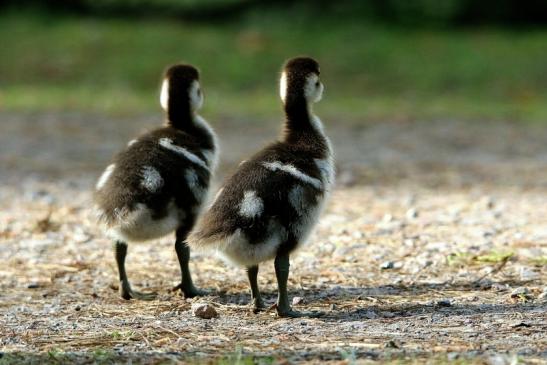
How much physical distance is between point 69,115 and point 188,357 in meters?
10.9

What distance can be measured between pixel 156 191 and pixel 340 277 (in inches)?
56.4

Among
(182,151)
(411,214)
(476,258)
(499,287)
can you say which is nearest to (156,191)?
(182,151)

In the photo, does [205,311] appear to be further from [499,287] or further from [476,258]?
[476,258]

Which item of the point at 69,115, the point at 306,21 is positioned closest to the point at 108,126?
the point at 69,115

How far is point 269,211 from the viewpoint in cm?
595

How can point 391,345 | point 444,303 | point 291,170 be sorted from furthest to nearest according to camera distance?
point 444,303 < point 291,170 < point 391,345

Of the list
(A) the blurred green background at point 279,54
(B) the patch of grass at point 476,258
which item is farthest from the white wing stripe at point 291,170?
(A) the blurred green background at point 279,54

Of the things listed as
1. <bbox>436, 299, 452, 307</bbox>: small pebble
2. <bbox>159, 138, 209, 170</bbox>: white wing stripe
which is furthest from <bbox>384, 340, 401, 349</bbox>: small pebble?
<bbox>159, 138, 209, 170</bbox>: white wing stripe

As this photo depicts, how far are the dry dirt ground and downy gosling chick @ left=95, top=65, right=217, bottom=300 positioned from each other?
12.8 inches

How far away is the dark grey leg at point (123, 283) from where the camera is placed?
6.70 m

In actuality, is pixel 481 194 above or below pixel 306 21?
below

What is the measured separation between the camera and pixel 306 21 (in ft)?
71.4

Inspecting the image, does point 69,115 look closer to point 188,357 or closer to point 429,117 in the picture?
point 429,117

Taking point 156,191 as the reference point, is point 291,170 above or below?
above
